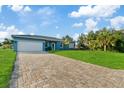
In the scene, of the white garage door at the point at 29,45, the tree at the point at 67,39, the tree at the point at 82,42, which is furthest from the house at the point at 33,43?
the tree at the point at 82,42

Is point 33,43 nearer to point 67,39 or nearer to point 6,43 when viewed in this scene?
point 67,39

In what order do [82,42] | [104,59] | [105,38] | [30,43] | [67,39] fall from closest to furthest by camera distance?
[104,59] < [105,38] < [30,43] < [82,42] < [67,39]

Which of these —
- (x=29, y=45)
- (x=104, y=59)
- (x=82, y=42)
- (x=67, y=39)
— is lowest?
(x=104, y=59)

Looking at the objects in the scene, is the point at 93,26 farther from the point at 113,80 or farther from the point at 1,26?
the point at 113,80

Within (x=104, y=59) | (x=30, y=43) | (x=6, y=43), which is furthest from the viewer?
(x=6, y=43)

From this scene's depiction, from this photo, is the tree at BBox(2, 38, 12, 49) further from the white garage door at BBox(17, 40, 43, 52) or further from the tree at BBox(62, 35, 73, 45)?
the tree at BBox(62, 35, 73, 45)

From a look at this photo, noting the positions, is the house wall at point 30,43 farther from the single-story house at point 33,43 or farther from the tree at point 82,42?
the tree at point 82,42

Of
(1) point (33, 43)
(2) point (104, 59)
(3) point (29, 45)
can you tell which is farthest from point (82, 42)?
(2) point (104, 59)

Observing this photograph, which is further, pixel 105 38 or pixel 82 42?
pixel 82 42

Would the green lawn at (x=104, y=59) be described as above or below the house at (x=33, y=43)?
below

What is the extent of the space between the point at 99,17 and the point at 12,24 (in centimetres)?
1186

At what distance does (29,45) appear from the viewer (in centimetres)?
3456

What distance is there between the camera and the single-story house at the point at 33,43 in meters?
33.5
